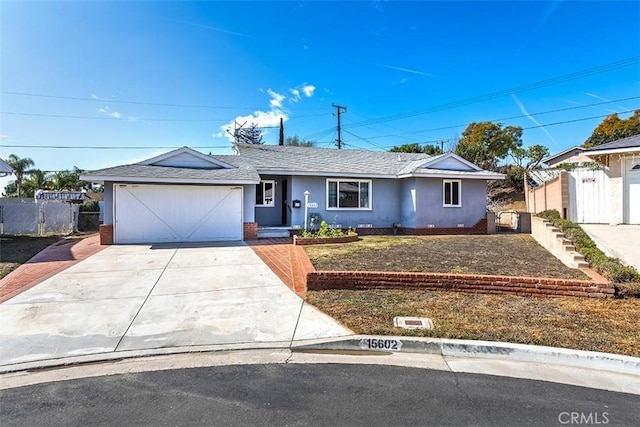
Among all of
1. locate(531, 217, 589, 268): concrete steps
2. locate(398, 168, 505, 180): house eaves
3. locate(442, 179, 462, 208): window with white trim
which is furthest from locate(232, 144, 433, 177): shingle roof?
locate(531, 217, 589, 268): concrete steps

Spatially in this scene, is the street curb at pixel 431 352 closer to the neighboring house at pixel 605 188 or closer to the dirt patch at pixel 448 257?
the dirt patch at pixel 448 257

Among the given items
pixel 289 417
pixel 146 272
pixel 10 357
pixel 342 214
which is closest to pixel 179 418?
pixel 289 417

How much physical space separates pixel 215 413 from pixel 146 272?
5.90 m

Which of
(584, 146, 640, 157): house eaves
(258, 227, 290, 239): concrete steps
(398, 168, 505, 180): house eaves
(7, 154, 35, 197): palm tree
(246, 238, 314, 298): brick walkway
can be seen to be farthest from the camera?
(7, 154, 35, 197): palm tree

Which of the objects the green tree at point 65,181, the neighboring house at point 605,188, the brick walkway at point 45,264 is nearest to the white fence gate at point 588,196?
the neighboring house at point 605,188

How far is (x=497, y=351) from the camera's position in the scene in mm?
4258

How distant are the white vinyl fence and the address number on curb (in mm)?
18434

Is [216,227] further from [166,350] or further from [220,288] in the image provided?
[166,350]

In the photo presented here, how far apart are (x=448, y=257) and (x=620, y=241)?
4732 mm

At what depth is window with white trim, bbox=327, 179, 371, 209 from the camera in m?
14.8

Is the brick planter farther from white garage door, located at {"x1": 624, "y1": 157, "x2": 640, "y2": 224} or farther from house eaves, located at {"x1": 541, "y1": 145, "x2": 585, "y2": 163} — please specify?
house eaves, located at {"x1": 541, "y1": 145, "x2": 585, "y2": 163}

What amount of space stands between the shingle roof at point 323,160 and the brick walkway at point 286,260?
3.59 meters

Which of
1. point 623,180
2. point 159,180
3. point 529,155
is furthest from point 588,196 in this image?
point 529,155

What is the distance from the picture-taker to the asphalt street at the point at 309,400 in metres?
2.89
